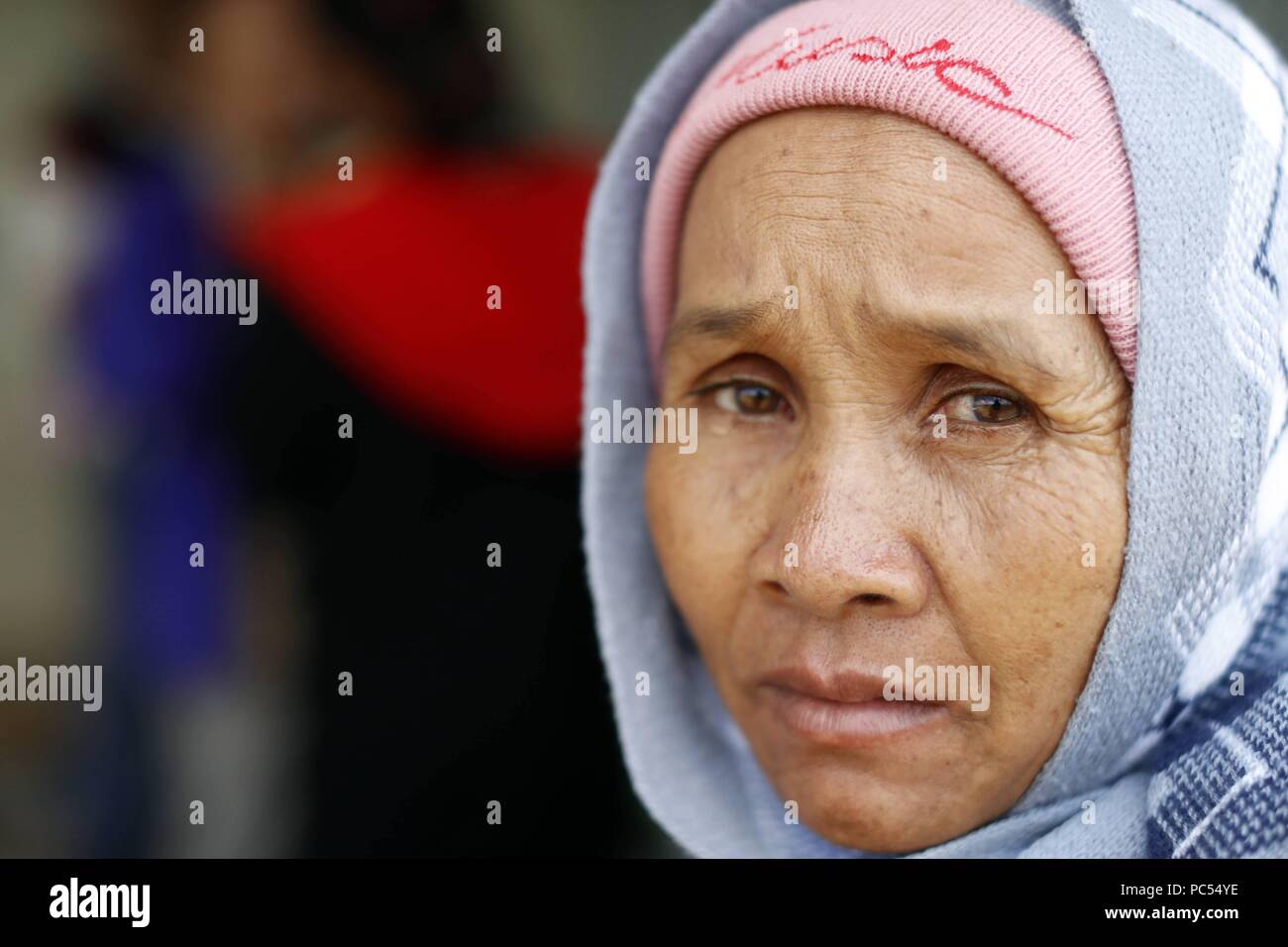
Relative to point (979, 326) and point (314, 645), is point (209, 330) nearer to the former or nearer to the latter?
point (314, 645)

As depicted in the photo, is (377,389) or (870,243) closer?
(870,243)

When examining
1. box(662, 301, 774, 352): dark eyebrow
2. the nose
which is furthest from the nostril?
box(662, 301, 774, 352): dark eyebrow

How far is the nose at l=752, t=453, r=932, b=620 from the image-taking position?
1.35 m

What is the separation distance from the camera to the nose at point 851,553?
4.43 ft

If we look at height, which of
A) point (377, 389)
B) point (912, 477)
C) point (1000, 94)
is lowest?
point (912, 477)

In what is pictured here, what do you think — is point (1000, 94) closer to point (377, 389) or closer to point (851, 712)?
point (851, 712)

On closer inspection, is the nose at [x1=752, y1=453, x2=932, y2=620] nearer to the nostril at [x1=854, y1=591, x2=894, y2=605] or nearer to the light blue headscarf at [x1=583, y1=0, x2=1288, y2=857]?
the nostril at [x1=854, y1=591, x2=894, y2=605]

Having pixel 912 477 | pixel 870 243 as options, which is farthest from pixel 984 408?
pixel 870 243

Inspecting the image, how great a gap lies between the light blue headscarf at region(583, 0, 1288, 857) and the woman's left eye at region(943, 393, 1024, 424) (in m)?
0.14

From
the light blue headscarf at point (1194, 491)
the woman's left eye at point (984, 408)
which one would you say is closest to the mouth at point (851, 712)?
the light blue headscarf at point (1194, 491)

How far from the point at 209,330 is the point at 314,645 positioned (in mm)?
787

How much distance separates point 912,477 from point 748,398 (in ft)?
0.95

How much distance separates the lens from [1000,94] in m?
1.36
